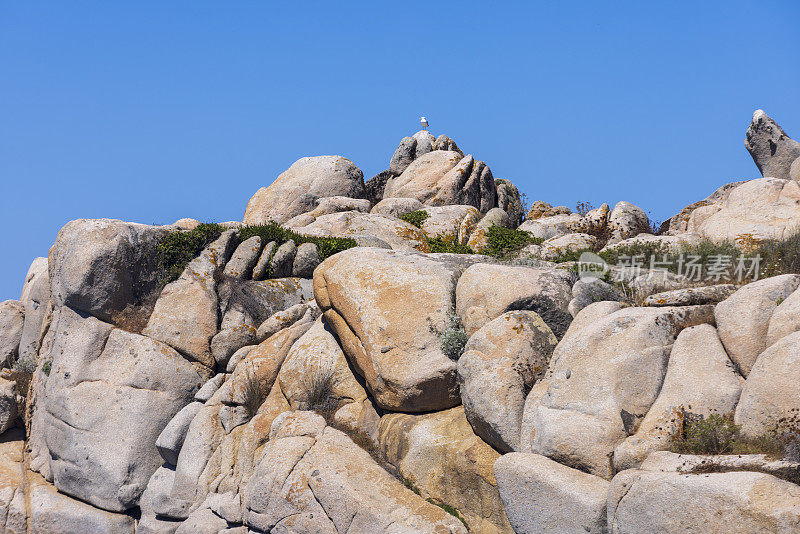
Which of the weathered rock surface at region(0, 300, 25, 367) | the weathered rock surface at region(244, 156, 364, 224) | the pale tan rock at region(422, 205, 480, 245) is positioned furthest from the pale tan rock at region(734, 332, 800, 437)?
the weathered rock surface at region(244, 156, 364, 224)

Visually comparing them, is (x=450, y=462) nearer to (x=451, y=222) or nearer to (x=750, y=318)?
(x=750, y=318)

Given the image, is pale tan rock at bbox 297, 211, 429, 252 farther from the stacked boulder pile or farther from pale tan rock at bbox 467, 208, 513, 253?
pale tan rock at bbox 467, 208, 513, 253

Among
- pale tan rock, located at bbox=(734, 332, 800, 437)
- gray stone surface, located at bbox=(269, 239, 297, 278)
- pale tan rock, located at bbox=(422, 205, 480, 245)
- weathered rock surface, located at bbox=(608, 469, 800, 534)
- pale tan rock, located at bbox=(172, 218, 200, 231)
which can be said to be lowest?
weathered rock surface, located at bbox=(608, 469, 800, 534)

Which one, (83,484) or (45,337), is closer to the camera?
(83,484)

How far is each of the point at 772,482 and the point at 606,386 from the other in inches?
146

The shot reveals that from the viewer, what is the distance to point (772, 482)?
10.8 metres

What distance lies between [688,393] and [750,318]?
1752mm

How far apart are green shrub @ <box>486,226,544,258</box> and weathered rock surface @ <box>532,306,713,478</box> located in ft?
44.5

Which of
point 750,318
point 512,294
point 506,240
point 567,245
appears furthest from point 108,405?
point 750,318

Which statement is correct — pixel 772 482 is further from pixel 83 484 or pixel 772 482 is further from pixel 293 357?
pixel 83 484

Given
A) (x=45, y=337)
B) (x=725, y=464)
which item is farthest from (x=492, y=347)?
(x=45, y=337)

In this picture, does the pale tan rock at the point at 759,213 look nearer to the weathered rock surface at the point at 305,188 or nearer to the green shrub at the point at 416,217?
the green shrub at the point at 416,217

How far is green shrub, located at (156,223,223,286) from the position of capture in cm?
2442

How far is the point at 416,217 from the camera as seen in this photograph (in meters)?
32.6
